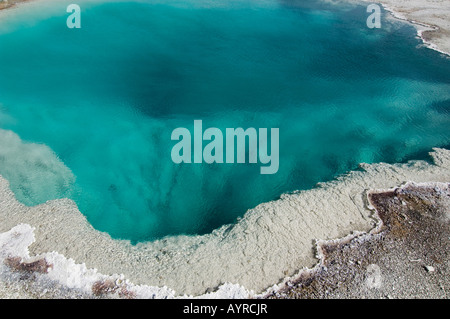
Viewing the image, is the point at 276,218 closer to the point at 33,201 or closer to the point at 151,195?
the point at 151,195

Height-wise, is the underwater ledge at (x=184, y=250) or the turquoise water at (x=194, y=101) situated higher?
the turquoise water at (x=194, y=101)

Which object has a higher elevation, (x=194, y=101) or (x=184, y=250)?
(x=194, y=101)

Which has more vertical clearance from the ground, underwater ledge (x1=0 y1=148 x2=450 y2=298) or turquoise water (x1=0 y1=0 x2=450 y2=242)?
turquoise water (x1=0 y1=0 x2=450 y2=242)

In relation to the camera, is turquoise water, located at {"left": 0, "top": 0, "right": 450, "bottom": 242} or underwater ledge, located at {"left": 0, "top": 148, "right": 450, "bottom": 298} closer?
underwater ledge, located at {"left": 0, "top": 148, "right": 450, "bottom": 298}

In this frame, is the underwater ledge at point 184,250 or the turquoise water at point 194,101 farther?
the turquoise water at point 194,101
